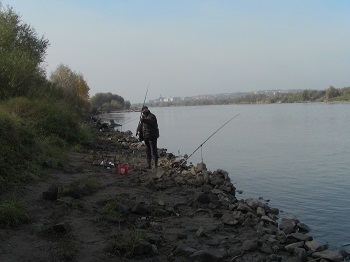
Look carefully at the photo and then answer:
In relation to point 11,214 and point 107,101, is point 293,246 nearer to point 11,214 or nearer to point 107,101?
point 11,214

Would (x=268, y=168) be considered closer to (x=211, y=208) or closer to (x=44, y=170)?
(x=211, y=208)

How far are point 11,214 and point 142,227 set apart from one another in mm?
2409

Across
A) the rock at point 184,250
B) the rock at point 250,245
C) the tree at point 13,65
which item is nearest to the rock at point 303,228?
the rock at point 250,245

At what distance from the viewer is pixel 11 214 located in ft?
21.7

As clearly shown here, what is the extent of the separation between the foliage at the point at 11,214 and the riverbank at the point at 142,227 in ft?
0.47

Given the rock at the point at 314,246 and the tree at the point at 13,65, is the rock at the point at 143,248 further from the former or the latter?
the tree at the point at 13,65

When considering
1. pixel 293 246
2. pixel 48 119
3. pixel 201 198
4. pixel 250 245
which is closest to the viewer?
pixel 250 245

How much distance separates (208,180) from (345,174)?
7.30m

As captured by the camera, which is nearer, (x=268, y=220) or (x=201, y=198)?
(x=268, y=220)

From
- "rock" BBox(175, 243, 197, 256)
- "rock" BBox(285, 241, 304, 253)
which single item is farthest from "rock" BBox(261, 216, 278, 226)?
"rock" BBox(175, 243, 197, 256)

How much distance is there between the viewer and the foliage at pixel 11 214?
6496mm

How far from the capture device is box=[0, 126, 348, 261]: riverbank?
19.7 ft

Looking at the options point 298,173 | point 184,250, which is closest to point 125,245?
point 184,250

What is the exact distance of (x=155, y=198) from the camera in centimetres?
990
